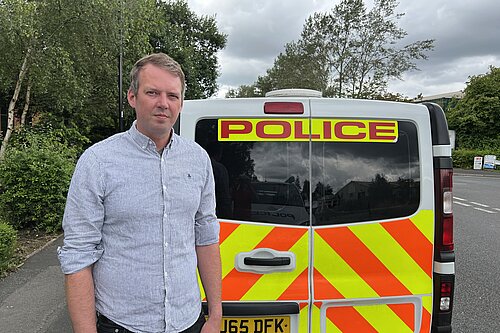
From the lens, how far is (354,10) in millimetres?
27266

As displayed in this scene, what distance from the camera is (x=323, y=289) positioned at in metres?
2.37

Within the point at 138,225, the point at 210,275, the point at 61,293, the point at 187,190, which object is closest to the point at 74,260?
the point at 138,225

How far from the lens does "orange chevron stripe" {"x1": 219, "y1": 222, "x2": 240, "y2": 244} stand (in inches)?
92.8

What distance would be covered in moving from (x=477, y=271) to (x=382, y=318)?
4.37 m

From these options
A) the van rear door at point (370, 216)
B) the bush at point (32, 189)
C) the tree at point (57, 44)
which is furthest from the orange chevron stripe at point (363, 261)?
the tree at point (57, 44)

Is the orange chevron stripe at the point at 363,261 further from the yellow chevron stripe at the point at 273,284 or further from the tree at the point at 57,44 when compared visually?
the tree at the point at 57,44

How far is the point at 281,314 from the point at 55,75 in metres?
12.1

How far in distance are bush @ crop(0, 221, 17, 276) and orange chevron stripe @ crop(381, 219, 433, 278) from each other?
477 cm

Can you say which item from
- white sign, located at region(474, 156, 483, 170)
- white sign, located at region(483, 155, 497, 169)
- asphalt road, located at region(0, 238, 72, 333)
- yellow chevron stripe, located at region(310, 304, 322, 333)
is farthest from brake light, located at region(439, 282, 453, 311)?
white sign, located at region(474, 156, 483, 170)

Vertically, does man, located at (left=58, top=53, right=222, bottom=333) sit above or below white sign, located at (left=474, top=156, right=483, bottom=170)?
above

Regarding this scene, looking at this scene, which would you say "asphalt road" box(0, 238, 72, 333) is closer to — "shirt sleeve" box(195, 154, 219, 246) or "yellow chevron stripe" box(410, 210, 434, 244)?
"shirt sleeve" box(195, 154, 219, 246)

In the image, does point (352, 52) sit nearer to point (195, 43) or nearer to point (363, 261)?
point (195, 43)

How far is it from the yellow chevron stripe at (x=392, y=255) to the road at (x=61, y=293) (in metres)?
2.06

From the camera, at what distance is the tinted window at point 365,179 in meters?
2.37
